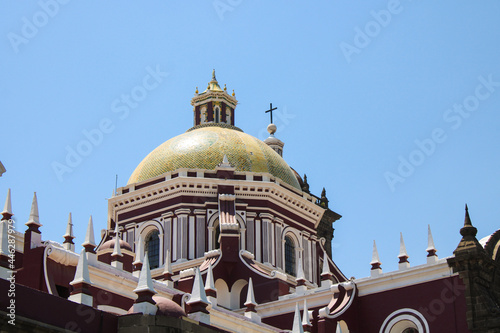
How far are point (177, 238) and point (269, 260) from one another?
413cm

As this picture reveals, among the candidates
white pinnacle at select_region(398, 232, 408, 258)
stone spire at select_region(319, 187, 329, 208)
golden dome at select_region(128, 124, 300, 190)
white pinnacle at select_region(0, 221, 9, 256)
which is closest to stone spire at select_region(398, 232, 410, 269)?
white pinnacle at select_region(398, 232, 408, 258)

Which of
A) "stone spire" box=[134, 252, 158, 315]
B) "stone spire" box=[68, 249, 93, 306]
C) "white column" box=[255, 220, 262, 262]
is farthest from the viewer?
"white column" box=[255, 220, 262, 262]

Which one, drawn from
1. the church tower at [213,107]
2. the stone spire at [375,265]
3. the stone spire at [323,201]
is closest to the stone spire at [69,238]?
the stone spire at [375,265]

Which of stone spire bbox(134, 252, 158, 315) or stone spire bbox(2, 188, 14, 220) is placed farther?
stone spire bbox(2, 188, 14, 220)

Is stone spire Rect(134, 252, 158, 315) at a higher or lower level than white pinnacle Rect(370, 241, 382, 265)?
lower

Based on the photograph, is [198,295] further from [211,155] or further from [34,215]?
[211,155]

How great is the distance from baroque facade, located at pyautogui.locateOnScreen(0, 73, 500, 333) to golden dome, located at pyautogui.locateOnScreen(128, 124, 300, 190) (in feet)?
0.22

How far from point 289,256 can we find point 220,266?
209 inches

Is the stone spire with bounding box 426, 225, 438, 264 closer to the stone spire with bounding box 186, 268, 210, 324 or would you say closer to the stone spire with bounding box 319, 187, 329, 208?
the stone spire with bounding box 186, 268, 210, 324

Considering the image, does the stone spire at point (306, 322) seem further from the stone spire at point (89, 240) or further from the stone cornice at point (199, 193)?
the stone cornice at point (199, 193)

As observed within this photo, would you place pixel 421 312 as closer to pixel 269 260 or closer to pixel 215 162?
pixel 269 260

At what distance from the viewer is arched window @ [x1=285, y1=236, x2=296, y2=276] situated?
130ft

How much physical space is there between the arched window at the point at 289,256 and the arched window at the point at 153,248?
5840 millimetres

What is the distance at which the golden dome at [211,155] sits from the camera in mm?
40250
